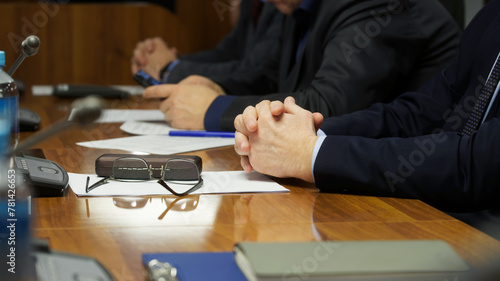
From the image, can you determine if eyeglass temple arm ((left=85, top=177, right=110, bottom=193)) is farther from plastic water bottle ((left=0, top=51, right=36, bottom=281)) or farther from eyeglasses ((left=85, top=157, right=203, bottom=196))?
plastic water bottle ((left=0, top=51, right=36, bottom=281))

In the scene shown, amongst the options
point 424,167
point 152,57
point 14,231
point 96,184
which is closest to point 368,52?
point 424,167

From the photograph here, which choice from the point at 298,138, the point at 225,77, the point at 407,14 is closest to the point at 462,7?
the point at 407,14

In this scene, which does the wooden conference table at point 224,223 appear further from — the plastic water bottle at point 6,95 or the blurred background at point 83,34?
the blurred background at point 83,34

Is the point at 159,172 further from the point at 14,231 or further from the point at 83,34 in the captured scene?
the point at 83,34

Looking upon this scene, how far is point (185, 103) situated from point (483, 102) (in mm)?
720

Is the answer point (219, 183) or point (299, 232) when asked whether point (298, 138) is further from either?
point (299, 232)

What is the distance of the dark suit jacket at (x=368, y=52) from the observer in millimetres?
1496

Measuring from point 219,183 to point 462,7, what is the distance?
116 cm

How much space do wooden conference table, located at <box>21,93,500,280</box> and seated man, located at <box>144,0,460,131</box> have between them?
1.75 ft

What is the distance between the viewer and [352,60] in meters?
1.49

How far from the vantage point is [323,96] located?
1495 millimetres

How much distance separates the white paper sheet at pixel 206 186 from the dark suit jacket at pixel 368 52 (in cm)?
47

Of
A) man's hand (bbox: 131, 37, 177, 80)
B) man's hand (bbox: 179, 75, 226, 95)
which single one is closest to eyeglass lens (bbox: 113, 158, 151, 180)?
man's hand (bbox: 179, 75, 226, 95)

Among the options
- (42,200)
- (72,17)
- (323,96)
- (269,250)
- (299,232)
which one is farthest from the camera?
(72,17)
